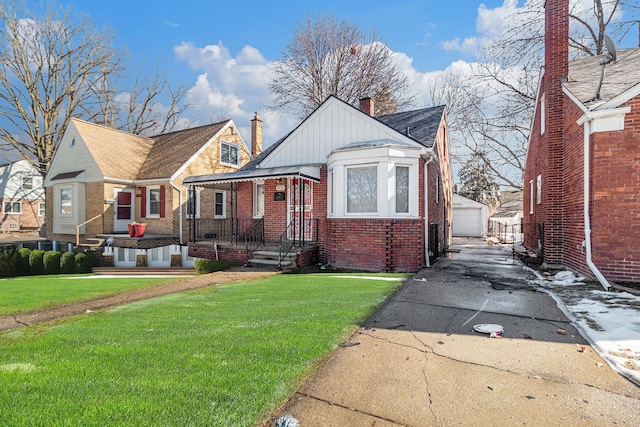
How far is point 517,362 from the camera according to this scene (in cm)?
335

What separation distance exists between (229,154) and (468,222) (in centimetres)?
2059

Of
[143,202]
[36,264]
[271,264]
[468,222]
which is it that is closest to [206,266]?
[271,264]

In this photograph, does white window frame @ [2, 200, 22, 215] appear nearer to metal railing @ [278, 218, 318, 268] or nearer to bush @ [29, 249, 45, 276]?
bush @ [29, 249, 45, 276]

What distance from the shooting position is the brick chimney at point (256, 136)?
2073 cm

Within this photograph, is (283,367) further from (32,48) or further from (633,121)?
(32,48)

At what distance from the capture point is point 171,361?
3186 mm

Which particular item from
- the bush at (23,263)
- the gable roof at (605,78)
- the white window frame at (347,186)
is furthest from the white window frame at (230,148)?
the gable roof at (605,78)

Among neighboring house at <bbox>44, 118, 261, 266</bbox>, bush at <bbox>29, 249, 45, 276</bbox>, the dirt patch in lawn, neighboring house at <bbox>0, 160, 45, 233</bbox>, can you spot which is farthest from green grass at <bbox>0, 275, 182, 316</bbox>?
neighboring house at <bbox>0, 160, 45, 233</bbox>

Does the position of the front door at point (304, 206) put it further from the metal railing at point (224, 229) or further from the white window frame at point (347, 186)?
the white window frame at point (347, 186)

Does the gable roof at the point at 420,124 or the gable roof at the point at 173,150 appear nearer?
the gable roof at the point at 420,124

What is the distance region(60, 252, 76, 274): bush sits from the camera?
13203 mm

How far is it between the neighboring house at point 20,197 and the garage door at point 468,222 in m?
38.9

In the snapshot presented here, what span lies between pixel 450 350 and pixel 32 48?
3420 centimetres

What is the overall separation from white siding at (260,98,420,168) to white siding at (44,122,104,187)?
33.6ft
